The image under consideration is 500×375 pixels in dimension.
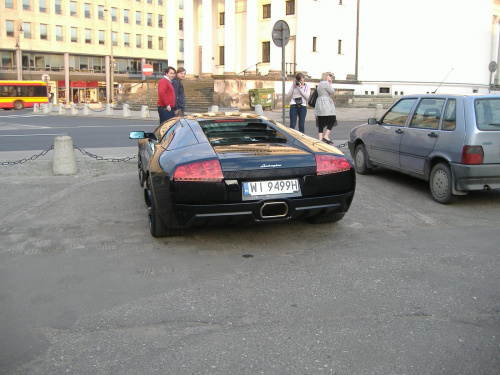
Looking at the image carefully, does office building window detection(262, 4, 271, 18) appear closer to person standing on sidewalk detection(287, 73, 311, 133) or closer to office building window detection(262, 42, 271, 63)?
office building window detection(262, 42, 271, 63)

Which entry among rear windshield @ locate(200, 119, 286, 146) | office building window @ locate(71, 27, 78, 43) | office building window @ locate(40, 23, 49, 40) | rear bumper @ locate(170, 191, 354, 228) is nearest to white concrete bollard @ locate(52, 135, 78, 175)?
rear windshield @ locate(200, 119, 286, 146)

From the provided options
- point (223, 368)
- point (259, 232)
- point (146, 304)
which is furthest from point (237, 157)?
point (223, 368)

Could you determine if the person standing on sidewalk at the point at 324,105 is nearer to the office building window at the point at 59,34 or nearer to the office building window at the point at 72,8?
the office building window at the point at 59,34

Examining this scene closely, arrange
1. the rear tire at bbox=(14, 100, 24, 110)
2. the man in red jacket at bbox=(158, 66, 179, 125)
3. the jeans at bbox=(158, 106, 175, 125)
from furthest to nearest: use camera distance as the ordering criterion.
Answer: the rear tire at bbox=(14, 100, 24, 110), the jeans at bbox=(158, 106, 175, 125), the man in red jacket at bbox=(158, 66, 179, 125)

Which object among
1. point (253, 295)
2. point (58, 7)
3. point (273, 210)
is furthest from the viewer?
point (58, 7)

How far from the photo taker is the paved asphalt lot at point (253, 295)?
119 inches

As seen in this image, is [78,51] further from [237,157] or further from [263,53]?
[237,157]

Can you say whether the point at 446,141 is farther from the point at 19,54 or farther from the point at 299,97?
the point at 19,54

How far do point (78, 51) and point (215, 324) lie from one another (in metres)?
72.2

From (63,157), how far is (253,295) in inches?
254

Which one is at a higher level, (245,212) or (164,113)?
(164,113)

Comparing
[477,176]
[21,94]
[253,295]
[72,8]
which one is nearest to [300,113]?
[477,176]

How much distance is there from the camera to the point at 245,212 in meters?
4.74

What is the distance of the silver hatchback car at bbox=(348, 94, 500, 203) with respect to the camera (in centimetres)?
657
